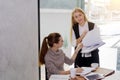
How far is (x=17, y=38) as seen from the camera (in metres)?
1.36

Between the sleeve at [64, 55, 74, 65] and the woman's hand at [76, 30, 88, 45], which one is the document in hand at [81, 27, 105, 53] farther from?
the sleeve at [64, 55, 74, 65]

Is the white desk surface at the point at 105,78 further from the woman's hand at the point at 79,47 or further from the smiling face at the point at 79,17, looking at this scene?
the smiling face at the point at 79,17

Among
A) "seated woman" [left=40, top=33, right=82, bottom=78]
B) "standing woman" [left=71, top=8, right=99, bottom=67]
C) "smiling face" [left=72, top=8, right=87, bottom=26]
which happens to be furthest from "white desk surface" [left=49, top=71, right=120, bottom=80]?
"smiling face" [left=72, top=8, right=87, bottom=26]

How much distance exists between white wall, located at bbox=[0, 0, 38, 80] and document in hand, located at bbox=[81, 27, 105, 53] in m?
0.59

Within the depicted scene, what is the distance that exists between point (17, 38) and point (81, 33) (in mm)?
721

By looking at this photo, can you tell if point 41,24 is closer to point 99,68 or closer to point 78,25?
point 78,25

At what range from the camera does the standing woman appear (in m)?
1.82

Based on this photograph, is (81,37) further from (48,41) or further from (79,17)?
(48,41)

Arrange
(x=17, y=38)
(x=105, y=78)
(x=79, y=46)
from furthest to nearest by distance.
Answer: (x=79, y=46) → (x=105, y=78) → (x=17, y=38)

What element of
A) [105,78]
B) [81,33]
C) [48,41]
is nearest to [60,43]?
[48,41]

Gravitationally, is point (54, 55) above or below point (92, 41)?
below

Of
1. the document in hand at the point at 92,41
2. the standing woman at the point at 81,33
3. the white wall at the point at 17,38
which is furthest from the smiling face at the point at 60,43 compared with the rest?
the white wall at the point at 17,38

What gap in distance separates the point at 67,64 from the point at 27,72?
53cm

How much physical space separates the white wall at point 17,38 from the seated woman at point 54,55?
0.37m
